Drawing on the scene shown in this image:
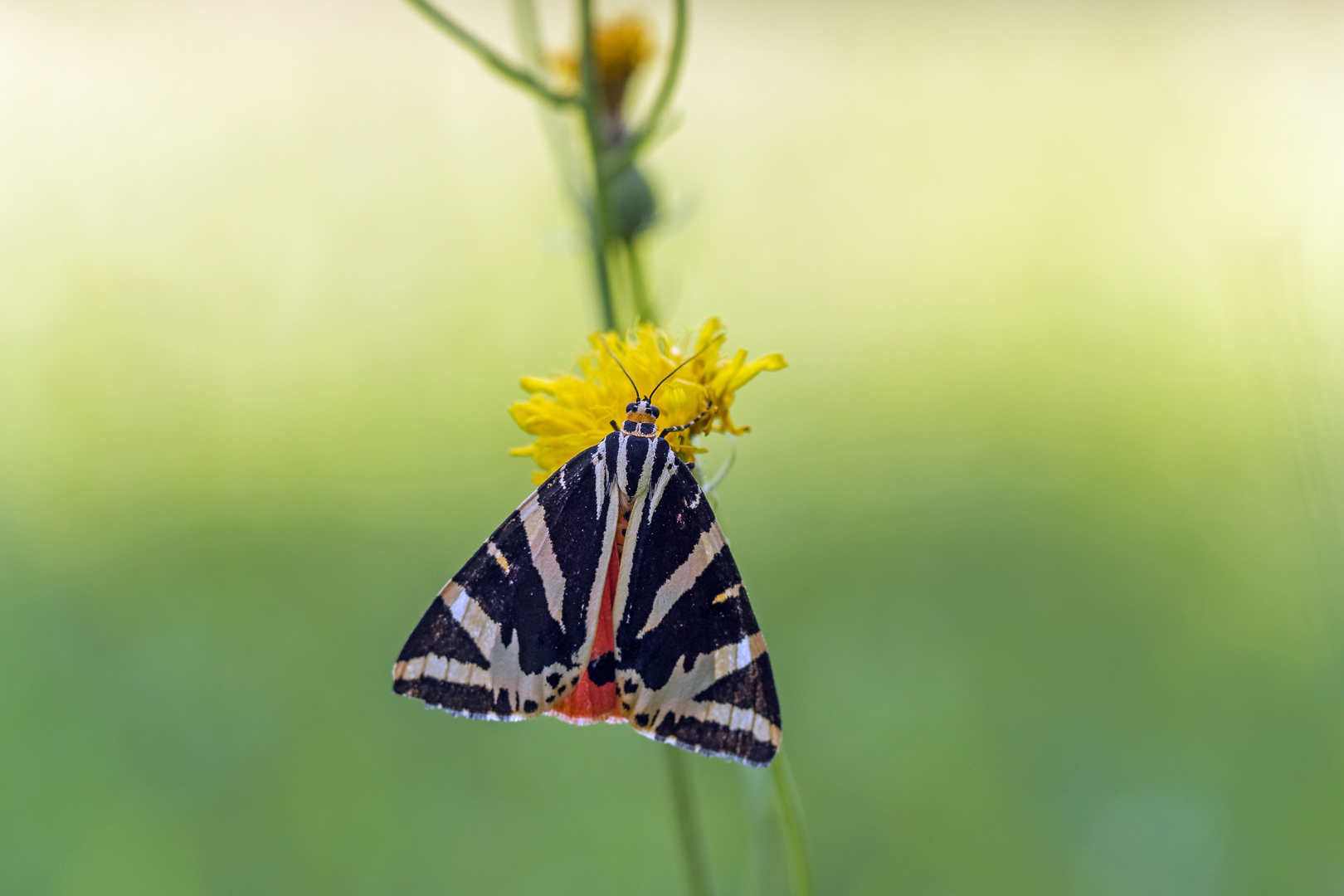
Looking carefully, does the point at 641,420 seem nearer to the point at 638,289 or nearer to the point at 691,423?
the point at 691,423

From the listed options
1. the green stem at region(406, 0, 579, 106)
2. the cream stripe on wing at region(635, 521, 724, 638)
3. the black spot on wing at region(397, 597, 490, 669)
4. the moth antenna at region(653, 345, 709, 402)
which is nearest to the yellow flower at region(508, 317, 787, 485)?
the moth antenna at region(653, 345, 709, 402)

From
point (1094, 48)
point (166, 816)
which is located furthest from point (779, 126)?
point (166, 816)

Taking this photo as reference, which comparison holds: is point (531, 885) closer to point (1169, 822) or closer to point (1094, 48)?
point (1169, 822)

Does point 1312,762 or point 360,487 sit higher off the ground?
point 360,487

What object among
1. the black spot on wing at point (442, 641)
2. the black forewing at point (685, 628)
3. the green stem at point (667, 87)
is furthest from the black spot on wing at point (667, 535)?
the green stem at point (667, 87)

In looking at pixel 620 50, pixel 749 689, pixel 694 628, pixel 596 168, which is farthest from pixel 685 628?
pixel 620 50

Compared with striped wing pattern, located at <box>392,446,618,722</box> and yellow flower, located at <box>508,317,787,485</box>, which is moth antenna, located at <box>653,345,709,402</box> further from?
striped wing pattern, located at <box>392,446,618,722</box>
